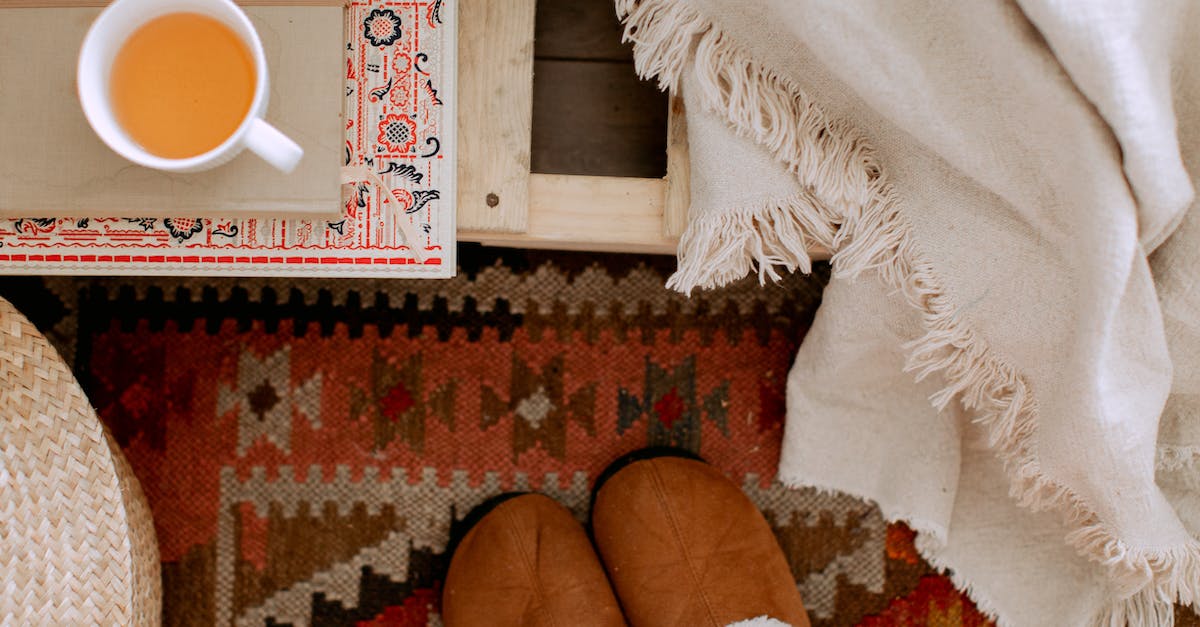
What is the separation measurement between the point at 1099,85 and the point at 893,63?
0.36 feet

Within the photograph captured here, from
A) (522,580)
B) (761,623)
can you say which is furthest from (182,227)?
(761,623)

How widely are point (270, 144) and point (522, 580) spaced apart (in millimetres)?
508

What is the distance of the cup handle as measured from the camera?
1.47ft

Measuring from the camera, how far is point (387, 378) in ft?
2.71

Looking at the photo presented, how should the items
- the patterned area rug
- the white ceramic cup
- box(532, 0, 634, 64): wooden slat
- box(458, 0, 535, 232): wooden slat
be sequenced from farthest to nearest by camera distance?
1. the patterned area rug
2. box(532, 0, 634, 64): wooden slat
3. box(458, 0, 535, 232): wooden slat
4. the white ceramic cup

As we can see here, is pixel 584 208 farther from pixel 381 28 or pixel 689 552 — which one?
pixel 689 552

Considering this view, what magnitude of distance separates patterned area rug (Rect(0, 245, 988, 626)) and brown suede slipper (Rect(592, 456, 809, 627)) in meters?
0.05

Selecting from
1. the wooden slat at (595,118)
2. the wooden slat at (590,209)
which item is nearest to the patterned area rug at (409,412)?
the wooden slat at (595,118)

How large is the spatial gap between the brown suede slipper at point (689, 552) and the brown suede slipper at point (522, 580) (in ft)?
0.14

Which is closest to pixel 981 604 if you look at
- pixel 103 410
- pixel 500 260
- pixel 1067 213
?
pixel 1067 213

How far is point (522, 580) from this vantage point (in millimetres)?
785

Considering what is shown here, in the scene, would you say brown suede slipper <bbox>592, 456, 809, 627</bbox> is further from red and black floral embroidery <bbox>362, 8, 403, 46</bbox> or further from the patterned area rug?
red and black floral embroidery <bbox>362, 8, 403, 46</bbox>

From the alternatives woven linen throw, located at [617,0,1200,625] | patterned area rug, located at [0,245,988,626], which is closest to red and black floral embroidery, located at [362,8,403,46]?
woven linen throw, located at [617,0,1200,625]

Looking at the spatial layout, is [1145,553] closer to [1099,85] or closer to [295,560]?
[1099,85]
